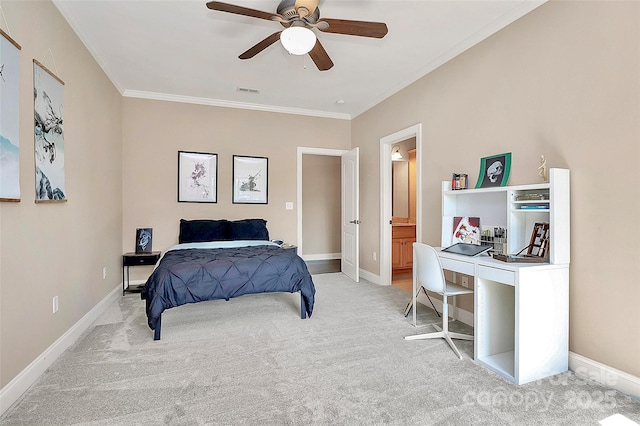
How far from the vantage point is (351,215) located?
4934 millimetres

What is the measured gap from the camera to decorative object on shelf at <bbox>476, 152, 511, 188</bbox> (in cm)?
263

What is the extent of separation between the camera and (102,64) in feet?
11.3

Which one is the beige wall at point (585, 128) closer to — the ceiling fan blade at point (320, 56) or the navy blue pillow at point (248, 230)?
the ceiling fan blade at point (320, 56)

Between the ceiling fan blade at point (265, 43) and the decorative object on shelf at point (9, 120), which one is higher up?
the ceiling fan blade at point (265, 43)

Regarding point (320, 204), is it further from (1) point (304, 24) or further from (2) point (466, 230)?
(1) point (304, 24)

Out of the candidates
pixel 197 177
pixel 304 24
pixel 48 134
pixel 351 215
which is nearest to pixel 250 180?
pixel 197 177

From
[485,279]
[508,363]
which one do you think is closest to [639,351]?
[508,363]

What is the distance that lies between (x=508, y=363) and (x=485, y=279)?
1.96ft

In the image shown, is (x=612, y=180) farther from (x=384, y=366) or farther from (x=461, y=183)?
(x=384, y=366)

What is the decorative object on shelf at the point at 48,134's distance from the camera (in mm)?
2135

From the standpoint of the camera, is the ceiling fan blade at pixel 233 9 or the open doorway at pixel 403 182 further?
the open doorway at pixel 403 182

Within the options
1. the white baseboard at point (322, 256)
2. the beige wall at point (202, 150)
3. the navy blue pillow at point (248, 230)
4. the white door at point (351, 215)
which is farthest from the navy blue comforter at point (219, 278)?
the white baseboard at point (322, 256)

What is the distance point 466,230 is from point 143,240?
4173mm

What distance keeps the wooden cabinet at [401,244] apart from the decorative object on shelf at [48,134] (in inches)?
172
